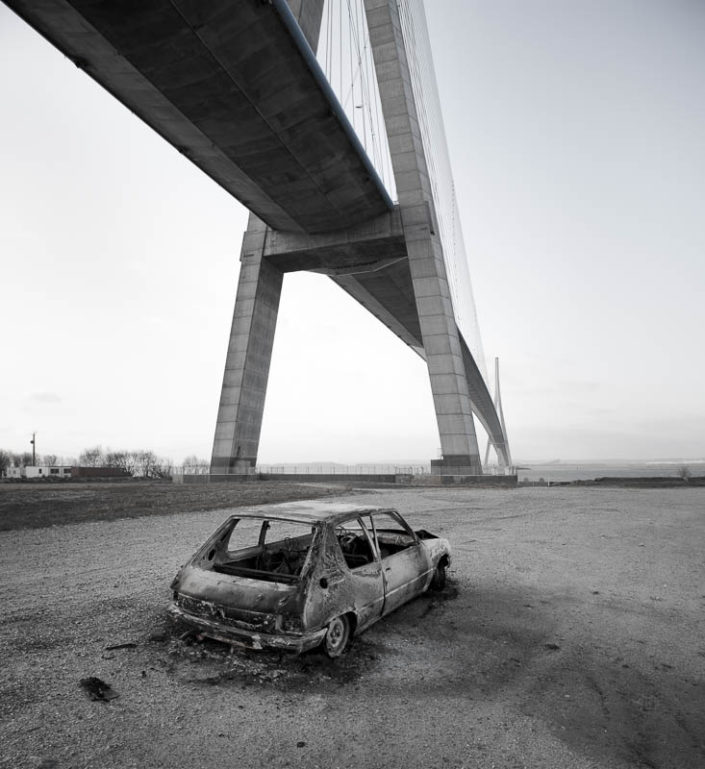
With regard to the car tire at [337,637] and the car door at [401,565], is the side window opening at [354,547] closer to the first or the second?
the car door at [401,565]

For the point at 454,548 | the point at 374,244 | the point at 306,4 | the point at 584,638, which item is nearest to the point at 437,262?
the point at 374,244

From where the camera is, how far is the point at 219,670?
3.58 m

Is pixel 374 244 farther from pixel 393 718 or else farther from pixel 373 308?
pixel 393 718

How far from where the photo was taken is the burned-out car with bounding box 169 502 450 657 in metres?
3.54

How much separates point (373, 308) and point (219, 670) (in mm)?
46502

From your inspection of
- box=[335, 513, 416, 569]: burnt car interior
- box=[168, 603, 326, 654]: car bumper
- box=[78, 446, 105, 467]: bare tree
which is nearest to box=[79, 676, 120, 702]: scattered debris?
box=[168, 603, 326, 654]: car bumper

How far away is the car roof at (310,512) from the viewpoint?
4.23 meters

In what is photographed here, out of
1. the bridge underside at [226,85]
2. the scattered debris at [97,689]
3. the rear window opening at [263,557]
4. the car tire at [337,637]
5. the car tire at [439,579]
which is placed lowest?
the scattered debris at [97,689]

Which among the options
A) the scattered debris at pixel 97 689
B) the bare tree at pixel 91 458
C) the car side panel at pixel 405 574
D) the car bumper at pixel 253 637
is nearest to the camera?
the scattered debris at pixel 97 689

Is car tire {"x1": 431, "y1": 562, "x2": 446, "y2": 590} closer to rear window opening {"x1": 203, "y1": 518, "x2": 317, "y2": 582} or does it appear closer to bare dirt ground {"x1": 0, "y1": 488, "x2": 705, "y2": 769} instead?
bare dirt ground {"x1": 0, "y1": 488, "x2": 705, "y2": 769}

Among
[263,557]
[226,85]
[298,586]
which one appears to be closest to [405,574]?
[263,557]

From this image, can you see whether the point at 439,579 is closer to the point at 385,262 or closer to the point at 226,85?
the point at 226,85

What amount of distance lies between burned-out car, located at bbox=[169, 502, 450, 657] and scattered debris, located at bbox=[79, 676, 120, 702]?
26.6 inches

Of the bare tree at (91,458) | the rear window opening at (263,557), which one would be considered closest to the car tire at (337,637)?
the rear window opening at (263,557)
